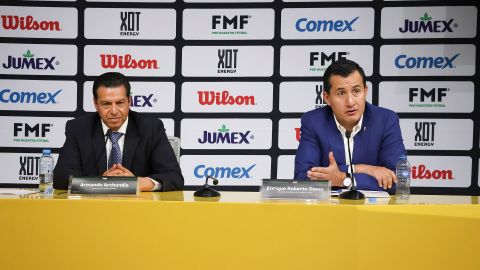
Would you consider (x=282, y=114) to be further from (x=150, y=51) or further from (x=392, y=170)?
(x=392, y=170)

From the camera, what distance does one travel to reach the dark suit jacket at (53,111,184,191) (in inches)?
119

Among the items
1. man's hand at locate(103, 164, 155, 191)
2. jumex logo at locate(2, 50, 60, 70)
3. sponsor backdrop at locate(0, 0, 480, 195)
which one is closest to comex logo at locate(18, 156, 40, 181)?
sponsor backdrop at locate(0, 0, 480, 195)

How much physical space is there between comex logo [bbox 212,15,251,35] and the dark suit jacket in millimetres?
1691

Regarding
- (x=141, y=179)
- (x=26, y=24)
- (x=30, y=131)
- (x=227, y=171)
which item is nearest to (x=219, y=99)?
(x=227, y=171)

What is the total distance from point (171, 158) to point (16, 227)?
1.13 m

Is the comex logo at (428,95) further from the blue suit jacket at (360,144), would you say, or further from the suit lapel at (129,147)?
the suit lapel at (129,147)

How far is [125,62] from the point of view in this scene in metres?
4.65

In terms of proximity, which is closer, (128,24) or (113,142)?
(113,142)

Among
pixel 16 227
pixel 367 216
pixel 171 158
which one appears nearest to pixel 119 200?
pixel 16 227

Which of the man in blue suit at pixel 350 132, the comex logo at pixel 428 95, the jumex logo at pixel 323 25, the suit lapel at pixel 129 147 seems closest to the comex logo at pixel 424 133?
the comex logo at pixel 428 95

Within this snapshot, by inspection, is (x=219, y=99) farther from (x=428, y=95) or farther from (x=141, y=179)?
(x=141, y=179)

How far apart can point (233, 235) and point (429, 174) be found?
9.68ft

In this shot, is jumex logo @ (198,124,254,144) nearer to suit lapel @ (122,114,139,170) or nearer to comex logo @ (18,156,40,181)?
comex logo @ (18,156,40,181)

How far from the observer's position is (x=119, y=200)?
2059mm
